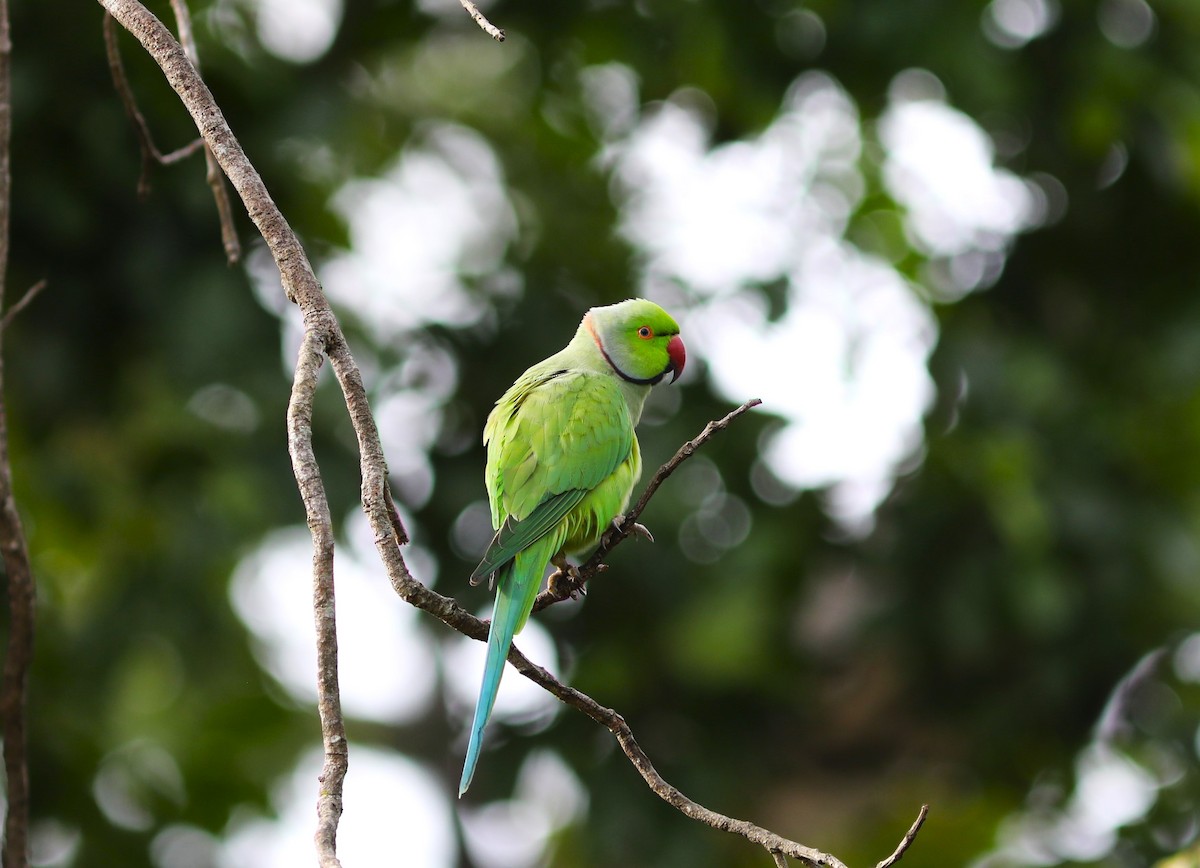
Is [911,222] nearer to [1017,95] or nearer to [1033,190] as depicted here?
[1033,190]

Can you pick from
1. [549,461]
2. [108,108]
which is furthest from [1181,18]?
[108,108]

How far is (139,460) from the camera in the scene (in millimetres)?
5594

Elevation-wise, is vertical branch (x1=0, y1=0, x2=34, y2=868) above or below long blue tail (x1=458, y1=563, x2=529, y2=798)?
below

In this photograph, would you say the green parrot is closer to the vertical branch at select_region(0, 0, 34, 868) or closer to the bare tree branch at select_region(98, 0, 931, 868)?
the bare tree branch at select_region(98, 0, 931, 868)

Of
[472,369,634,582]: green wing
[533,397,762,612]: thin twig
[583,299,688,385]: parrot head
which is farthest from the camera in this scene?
[583,299,688,385]: parrot head

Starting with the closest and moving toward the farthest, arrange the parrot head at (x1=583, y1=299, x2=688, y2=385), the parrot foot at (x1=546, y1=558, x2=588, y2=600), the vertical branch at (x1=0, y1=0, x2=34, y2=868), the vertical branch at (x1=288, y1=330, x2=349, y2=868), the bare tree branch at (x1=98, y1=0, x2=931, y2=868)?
the vertical branch at (x1=288, y1=330, x2=349, y2=868), the bare tree branch at (x1=98, y1=0, x2=931, y2=868), the vertical branch at (x1=0, y1=0, x2=34, y2=868), the parrot foot at (x1=546, y1=558, x2=588, y2=600), the parrot head at (x1=583, y1=299, x2=688, y2=385)

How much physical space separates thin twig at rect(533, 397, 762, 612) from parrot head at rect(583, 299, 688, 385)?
848 mm

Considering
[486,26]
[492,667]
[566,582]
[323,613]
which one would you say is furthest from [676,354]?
[323,613]

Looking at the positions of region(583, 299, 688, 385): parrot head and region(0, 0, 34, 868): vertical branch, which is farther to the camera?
region(583, 299, 688, 385): parrot head

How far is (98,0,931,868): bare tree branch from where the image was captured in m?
1.67

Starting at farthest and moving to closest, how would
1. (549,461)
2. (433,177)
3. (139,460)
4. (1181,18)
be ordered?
1. (433,177)
2. (1181,18)
3. (139,460)
4. (549,461)

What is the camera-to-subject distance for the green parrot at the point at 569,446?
113 inches

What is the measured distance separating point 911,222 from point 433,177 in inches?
133

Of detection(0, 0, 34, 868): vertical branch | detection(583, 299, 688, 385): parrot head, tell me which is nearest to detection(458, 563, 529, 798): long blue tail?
detection(0, 0, 34, 868): vertical branch
